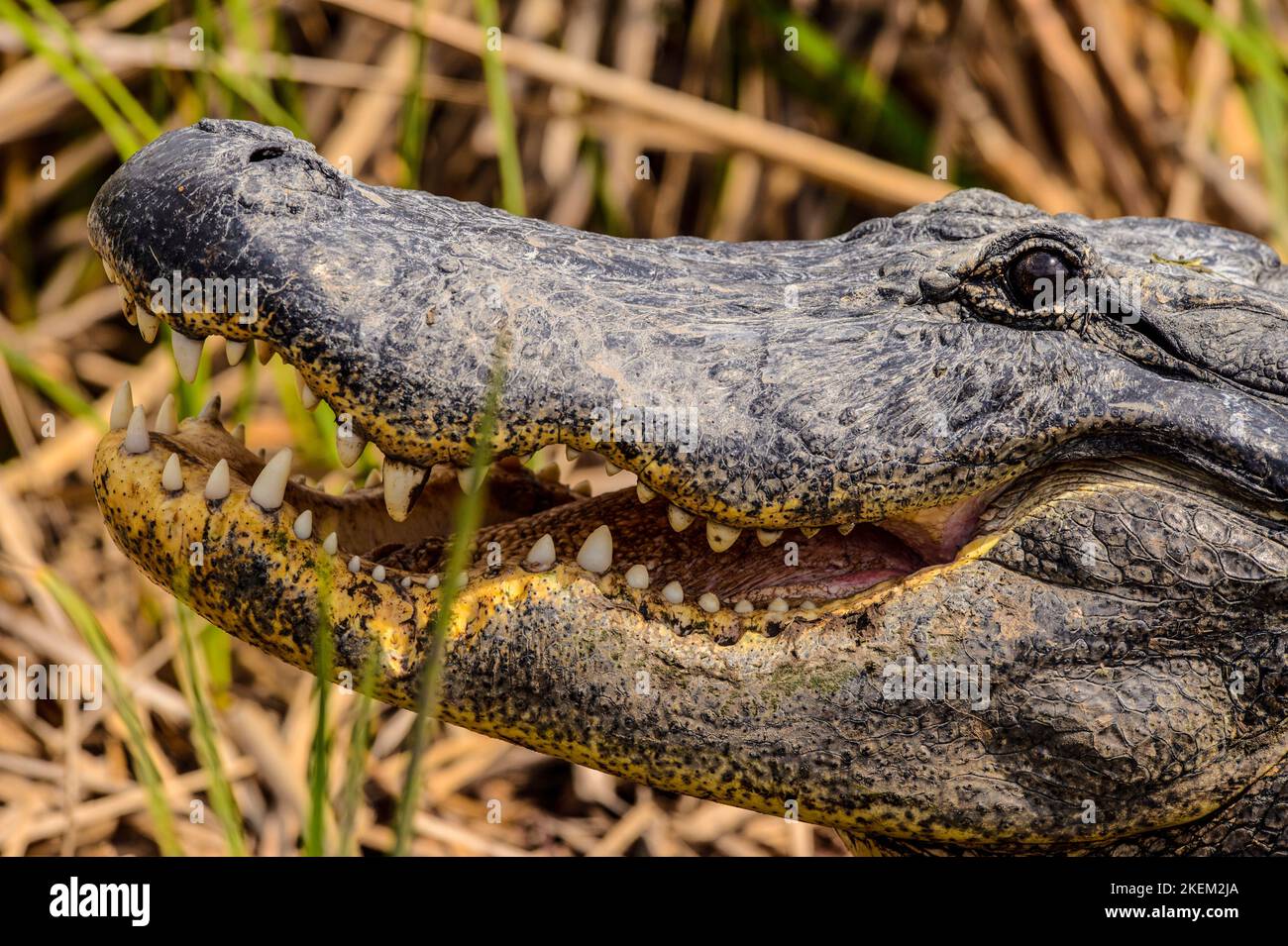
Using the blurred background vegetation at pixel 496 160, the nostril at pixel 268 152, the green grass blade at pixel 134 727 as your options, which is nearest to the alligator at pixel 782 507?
the nostril at pixel 268 152

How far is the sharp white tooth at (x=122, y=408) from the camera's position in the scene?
6.92 ft

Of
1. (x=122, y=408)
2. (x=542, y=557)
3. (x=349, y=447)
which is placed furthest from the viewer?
(x=122, y=408)

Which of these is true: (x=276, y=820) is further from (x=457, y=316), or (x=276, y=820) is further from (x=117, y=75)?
(x=117, y=75)

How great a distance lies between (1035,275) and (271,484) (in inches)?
48.5

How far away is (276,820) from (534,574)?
1.64m

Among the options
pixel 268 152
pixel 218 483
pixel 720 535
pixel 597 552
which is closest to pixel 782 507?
pixel 720 535

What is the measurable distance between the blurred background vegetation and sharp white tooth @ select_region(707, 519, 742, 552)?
1550 millimetres

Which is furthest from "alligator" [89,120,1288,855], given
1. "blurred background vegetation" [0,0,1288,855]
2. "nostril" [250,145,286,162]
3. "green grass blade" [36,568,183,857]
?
"blurred background vegetation" [0,0,1288,855]

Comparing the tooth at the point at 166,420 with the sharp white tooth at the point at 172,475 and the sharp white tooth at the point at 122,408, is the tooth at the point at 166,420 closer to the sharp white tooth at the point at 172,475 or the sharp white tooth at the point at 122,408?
the sharp white tooth at the point at 122,408

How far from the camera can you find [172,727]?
11.4 feet

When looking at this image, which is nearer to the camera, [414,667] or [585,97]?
[414,667]

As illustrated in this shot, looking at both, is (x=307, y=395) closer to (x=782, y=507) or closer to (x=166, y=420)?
(x=166, y=420)

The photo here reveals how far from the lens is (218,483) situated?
1963 mm
